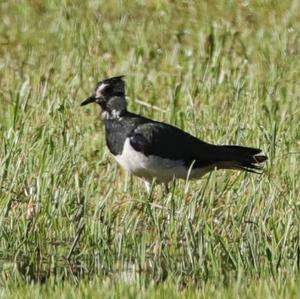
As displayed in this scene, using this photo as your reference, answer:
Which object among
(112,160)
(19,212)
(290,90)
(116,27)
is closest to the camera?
(19,212)

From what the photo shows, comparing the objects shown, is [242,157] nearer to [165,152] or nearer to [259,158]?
[259,158]

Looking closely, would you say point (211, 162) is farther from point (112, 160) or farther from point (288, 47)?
point (288, 47)

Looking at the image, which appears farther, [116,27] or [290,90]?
[116,27]

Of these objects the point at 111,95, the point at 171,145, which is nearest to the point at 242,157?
the point at 171,145

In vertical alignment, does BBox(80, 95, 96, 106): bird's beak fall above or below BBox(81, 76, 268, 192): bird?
above

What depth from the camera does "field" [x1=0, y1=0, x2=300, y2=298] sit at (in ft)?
21.5

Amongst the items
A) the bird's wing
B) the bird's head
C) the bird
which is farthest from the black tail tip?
the bird's head

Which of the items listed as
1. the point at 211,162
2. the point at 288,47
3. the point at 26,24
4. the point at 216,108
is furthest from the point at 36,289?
the point at 26,24

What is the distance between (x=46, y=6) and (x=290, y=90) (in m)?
3.21

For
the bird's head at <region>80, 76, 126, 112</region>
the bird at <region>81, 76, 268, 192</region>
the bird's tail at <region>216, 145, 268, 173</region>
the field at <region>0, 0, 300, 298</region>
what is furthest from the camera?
the bird's head at <region>80, 76, 126, 112</region>

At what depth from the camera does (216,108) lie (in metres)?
9.18

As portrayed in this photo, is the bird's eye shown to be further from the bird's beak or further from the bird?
the bird

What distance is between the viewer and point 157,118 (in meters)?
9.47

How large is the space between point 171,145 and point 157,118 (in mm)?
1290
